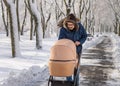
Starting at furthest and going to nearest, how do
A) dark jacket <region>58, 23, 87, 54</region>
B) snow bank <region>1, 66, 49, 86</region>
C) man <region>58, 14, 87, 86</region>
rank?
snow bank <region>1, 66, 49, 86</region> → dark jacket <region>58, 23, 87, 54</region> → man <region>58, 14, 87, 86</region>

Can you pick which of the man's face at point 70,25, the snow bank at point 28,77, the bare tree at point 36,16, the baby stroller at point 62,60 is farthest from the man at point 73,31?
the bare tree at point 36,16

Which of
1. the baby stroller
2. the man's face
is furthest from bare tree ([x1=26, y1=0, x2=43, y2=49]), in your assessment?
the baby stroller

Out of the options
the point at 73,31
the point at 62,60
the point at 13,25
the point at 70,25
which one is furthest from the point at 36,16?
the point at 62,60

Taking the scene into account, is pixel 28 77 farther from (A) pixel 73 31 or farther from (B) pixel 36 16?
(B) pixel 36 16

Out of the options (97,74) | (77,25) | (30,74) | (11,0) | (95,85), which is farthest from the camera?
(11,0)

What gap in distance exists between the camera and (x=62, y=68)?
7965mm

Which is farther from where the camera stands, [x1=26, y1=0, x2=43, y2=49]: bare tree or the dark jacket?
[x1=26, y1=0, x2=43, y2=49]: bare tree

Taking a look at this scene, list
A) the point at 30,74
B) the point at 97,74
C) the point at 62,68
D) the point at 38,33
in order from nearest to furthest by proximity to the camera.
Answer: the point at 62,68 → the point at 30,74 → the point at 97,74 → the point at 38,33

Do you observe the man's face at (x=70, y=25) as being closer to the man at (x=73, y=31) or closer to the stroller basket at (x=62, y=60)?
the man at (x=73, y=31)

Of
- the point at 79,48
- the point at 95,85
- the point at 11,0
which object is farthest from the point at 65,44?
the point at 11,0

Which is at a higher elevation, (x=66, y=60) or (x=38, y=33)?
(x=66, y=60)

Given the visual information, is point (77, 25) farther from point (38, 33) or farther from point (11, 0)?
point (38, 33)

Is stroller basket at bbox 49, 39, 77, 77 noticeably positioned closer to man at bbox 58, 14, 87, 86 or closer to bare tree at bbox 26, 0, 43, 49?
man at bbox 58, 14, 87, 86

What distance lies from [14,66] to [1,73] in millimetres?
2359
